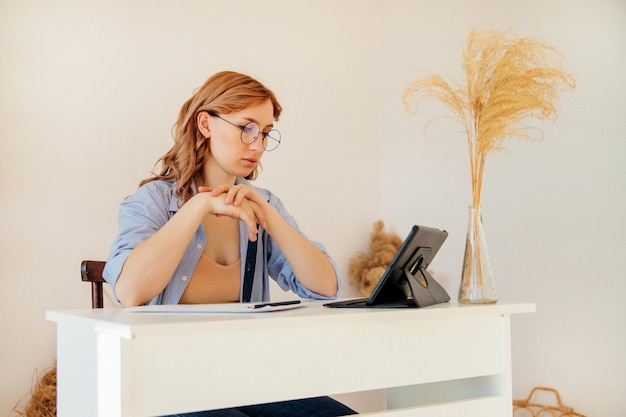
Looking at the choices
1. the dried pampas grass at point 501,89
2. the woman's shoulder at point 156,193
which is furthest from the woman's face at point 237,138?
the dried pampas grass at point 501,89

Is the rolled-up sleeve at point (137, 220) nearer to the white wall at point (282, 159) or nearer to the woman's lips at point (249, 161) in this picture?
the woman's lips at point (249, 161)

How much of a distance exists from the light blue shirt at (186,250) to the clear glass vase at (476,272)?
0.39 metres

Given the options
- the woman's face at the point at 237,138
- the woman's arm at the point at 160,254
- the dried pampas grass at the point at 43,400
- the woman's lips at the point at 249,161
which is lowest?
the dried pampas grass at the point at 43,400

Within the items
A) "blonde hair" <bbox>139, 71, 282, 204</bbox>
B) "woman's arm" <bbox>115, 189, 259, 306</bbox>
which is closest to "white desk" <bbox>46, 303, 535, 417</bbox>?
"woman's arm" <bbox>115, 189, 259, 306</bbox>

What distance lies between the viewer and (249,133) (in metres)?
1.83

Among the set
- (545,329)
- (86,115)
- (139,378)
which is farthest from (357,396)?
(139,378)

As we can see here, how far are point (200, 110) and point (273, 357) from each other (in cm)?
87

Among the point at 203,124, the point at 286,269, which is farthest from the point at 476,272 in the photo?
the point at 203,124

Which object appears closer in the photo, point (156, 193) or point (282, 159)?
point (156, 193)

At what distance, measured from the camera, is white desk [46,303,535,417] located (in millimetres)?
1079

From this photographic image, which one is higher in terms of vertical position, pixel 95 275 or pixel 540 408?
pixel 95 275

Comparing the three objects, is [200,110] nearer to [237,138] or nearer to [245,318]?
[237,138]

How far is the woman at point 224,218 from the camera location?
1711 mm

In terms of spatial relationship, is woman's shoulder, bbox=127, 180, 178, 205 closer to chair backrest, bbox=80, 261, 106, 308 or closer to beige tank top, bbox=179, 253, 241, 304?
beige tank top, bbox=179, 253, 241, 304
